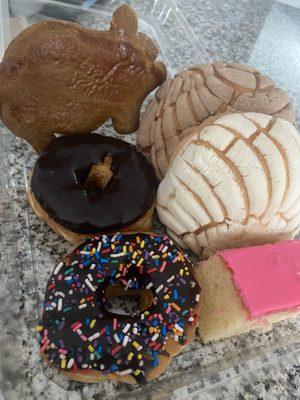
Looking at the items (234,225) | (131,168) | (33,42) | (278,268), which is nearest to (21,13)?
(33,42)

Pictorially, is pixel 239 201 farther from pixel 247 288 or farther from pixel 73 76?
pixel 73 76

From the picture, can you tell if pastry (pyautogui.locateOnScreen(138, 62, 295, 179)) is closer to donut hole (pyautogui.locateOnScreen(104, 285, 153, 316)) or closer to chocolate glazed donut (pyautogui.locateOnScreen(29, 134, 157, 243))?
chocolate glazed donut (pyautogui.locateOnScreen(29, 134, 157, 243))

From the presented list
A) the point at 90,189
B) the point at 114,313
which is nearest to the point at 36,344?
the point at 114,313

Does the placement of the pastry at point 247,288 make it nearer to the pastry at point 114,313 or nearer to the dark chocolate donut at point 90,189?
the pastry at point 114,313

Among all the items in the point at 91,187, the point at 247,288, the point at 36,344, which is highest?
the point at 247,288

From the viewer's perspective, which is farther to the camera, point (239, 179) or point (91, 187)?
point (91, 187)

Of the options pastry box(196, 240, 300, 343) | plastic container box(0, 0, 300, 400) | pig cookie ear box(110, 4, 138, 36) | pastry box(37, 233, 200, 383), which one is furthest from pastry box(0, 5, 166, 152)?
pastry box(196, 240, 300, 343)

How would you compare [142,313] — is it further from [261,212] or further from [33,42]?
[33,42]
